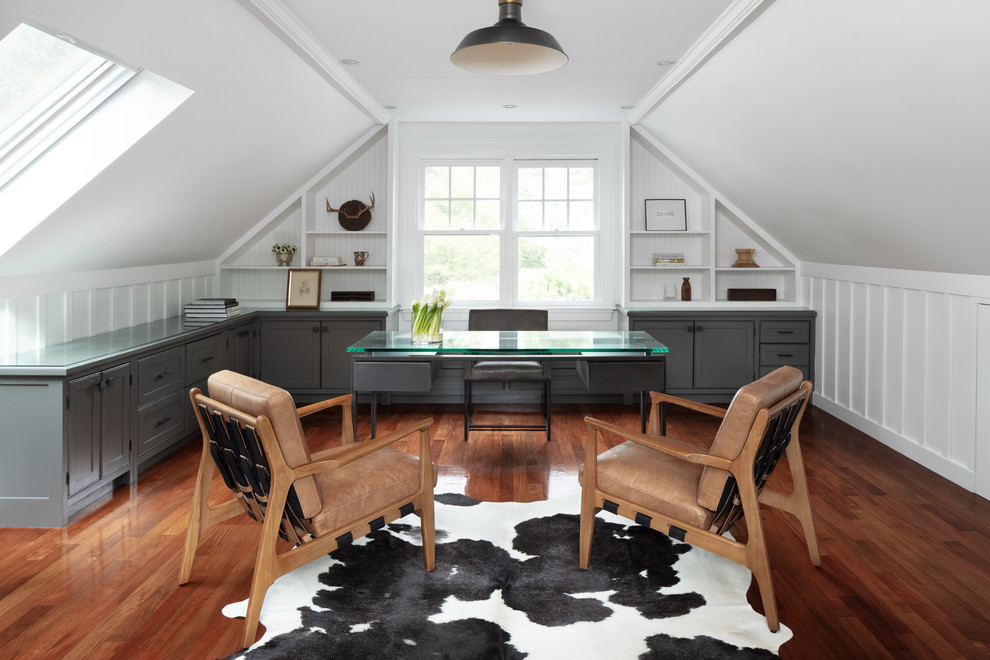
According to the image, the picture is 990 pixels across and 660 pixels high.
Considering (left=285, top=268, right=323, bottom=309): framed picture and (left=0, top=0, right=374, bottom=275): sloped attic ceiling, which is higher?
(left=0, top=0, right=374, bottom=275): sloped attic ceiling

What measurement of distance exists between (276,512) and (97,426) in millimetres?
1743

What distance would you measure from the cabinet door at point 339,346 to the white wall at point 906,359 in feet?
12.0

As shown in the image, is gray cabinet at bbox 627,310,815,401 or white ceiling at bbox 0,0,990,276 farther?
gray cabinet at bbox 627,310,815,401

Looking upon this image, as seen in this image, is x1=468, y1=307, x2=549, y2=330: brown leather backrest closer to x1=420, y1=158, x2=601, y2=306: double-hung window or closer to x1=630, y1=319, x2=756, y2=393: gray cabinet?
x1=630, y1=319, x2=756, y2=393: gray cabinet

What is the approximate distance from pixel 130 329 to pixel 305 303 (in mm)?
1679

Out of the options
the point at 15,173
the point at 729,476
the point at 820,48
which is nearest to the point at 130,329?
the point at 15,173

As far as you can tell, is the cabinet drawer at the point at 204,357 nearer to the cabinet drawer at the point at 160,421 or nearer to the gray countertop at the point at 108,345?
the gray countertop at the point at 108,345

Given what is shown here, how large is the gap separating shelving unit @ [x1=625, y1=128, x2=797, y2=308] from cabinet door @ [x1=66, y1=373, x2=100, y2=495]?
428 cm

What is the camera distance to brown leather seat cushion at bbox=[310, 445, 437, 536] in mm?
2627

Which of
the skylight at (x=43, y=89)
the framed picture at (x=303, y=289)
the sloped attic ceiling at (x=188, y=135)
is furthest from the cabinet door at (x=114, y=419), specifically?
the framed picture at (x=303, y=289)

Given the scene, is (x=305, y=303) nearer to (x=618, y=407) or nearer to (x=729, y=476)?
(x=618, y=407)

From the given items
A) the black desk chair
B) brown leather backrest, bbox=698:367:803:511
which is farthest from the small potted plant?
brown leather backrest, bbox=698:367:803:511

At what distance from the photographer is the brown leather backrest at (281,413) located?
2428 millimetres

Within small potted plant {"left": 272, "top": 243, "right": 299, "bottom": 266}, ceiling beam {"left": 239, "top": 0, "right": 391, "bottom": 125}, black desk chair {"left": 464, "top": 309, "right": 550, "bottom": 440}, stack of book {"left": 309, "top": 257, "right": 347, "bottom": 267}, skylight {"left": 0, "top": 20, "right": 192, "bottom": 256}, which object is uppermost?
ceiling beam {"left": 239, "top": 0, "right": 391, "bottom": 125}
